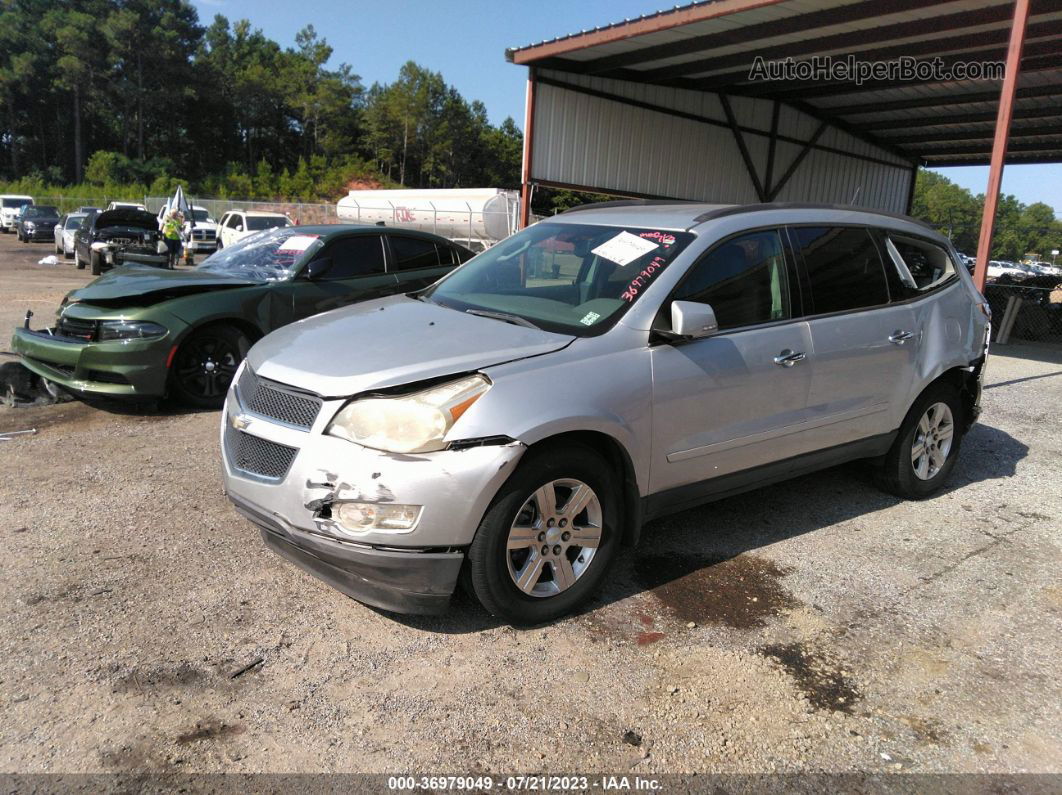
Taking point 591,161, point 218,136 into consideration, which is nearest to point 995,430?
point 591,161

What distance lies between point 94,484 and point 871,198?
941 inches

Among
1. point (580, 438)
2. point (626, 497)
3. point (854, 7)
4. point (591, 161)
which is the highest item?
point (854, 7)

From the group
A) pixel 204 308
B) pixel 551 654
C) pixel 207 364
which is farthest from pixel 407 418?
pixel 207 364

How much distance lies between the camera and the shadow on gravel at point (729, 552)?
11.5 feet

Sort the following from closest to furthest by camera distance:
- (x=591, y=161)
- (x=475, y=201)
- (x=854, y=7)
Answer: (x=854, y=7) → (x=591, y=161) → (x=475, y=201)

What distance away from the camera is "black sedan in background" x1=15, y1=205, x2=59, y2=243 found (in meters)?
32.9

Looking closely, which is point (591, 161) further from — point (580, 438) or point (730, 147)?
point (580, 438)

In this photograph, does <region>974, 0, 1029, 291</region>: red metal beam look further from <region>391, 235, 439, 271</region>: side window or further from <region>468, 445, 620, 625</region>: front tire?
<region>468, 445, 620, 625</region>: front tire

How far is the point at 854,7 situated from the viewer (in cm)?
1154

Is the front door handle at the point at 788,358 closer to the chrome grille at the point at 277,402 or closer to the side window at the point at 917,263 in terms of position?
the side window at the point at 917,263

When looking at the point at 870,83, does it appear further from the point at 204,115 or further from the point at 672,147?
the point at 204,115

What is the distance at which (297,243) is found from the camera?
284 inches

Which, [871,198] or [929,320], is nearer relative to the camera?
[929,320]

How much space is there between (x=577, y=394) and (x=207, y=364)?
4337 mm
